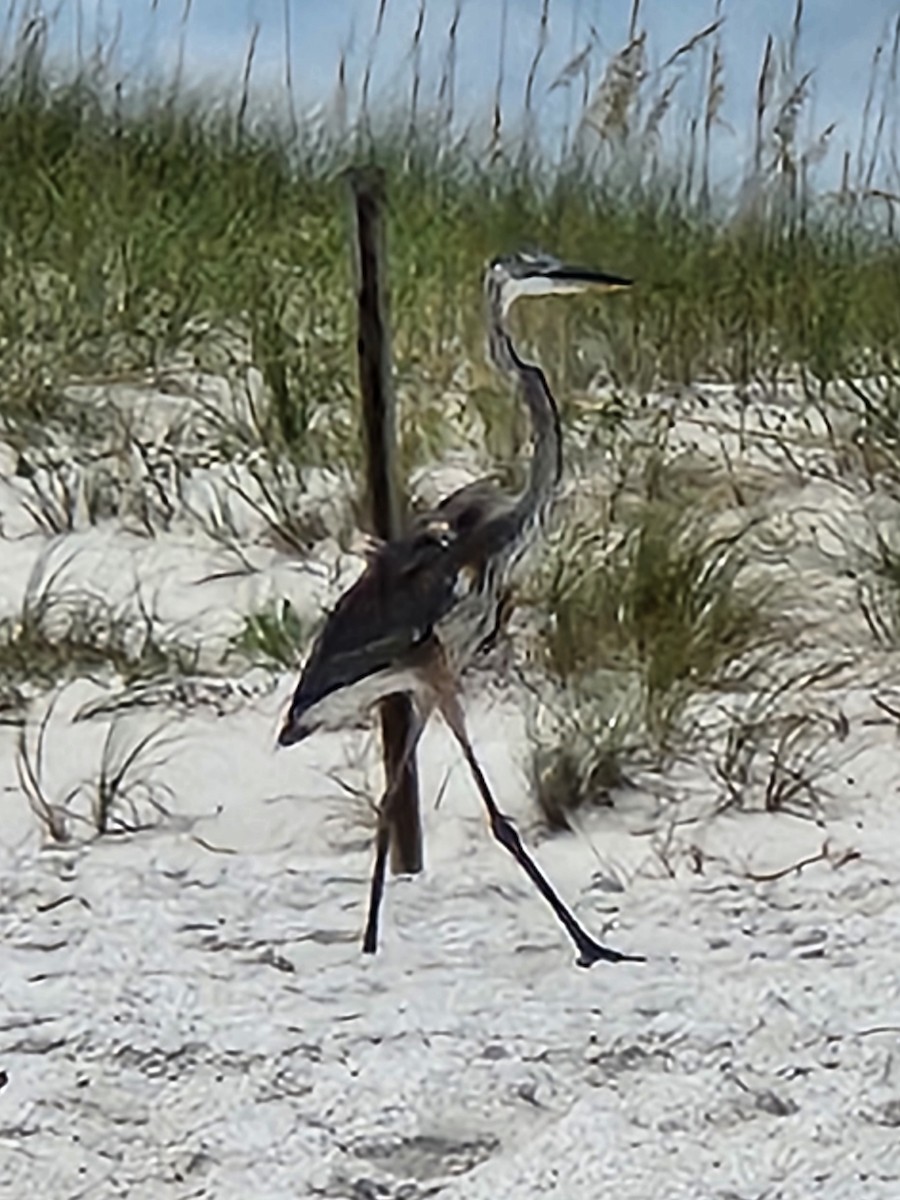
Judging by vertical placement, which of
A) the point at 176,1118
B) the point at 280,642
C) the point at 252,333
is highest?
the point at 252,333

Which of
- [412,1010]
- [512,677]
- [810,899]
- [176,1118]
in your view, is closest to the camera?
[176,1118]

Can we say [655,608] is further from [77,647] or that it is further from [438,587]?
[438,587]

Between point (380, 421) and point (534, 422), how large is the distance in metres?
0.20

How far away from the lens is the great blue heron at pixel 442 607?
2041 mm

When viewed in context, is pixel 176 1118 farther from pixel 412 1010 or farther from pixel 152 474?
pixel 152 474

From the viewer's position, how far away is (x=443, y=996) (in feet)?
6.59

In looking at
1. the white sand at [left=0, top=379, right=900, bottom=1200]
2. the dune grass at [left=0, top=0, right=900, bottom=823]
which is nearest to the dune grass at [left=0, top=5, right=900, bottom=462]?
the dune grass at [left=0, top=0, right=900, bottom=823]

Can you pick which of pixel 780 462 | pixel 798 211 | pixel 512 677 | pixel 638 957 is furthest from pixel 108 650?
pixel 798 211

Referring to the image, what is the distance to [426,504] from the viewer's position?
379 cm

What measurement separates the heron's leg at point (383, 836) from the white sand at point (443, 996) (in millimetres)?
22

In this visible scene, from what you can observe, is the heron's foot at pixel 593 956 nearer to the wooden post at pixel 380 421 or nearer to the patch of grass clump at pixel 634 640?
the wooden post at pixel 380 421

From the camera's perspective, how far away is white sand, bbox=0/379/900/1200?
171cm

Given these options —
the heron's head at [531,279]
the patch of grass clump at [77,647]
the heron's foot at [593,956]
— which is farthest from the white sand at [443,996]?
the heron's head at [531,279]

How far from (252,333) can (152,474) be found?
0.58 meters
